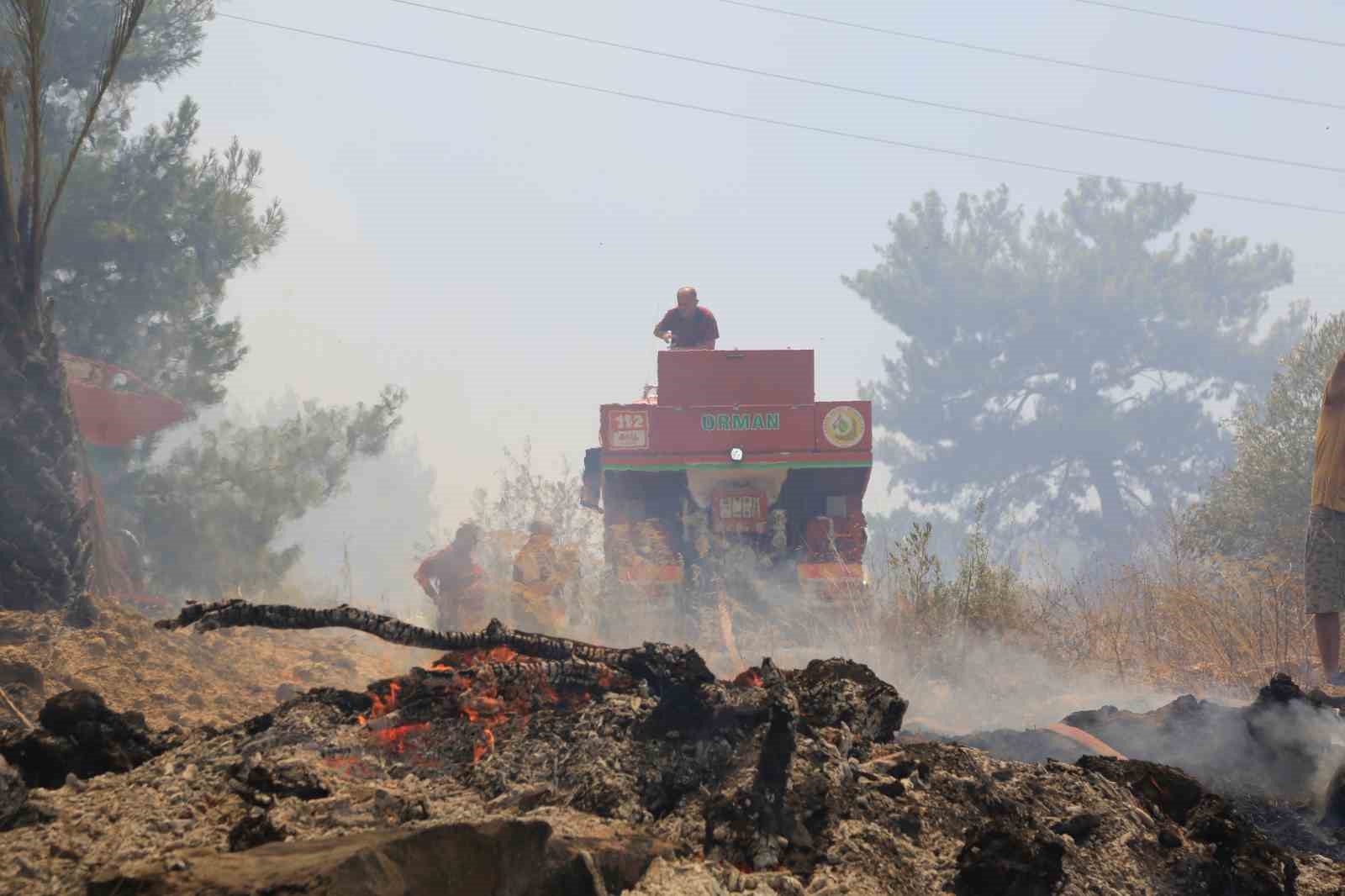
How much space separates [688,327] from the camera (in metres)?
12.4

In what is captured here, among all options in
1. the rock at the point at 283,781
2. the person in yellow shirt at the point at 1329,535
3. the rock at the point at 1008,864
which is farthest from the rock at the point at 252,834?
the person in yellow shirt at the point at 1329,535

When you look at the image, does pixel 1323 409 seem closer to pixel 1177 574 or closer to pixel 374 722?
pixel 1177 574

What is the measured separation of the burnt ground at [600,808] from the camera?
2498mm

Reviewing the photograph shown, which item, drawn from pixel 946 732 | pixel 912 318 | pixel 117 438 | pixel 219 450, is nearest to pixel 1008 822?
pixel 946 732

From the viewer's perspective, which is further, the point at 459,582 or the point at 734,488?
the point at 459,582

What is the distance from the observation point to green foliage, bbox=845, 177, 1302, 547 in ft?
124

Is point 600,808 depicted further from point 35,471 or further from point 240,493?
point 240,493

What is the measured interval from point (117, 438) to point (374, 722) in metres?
12.7

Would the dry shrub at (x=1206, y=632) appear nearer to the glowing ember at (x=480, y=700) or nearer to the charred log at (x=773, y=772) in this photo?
the charred log at (x=773, y=772)

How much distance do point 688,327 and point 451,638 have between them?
8.73 m

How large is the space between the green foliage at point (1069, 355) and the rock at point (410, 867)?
119 ft

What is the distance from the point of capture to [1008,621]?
9078 millimetres

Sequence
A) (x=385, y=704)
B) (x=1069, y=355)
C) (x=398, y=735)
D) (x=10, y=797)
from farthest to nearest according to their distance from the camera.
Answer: (x=1069, y=355)
(x=385, y=704)
(x=398, y=735)
(x=10, y=797)

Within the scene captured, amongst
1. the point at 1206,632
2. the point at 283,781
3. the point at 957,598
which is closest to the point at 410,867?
the point at 283,781
